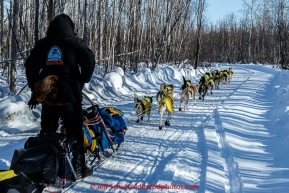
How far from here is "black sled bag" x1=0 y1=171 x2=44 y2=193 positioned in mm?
2396

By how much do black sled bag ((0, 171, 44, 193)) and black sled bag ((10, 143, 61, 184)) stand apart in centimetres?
14

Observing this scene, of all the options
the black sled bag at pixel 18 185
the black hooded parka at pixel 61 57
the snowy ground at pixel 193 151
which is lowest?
the snowy ground at pixel 193 151

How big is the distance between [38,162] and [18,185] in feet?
1.55

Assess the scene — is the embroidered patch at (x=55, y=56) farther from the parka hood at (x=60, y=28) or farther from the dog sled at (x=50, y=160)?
the dog sled at (x=50, y=160)

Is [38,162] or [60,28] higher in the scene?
[60,28]

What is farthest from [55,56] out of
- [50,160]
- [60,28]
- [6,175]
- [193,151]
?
[193,151]

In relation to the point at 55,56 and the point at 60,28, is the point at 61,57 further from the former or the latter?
the point at 60,28

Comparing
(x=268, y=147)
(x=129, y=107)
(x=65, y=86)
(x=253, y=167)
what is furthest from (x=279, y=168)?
(x=129, y=107)

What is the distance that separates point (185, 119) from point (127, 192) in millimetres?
4707

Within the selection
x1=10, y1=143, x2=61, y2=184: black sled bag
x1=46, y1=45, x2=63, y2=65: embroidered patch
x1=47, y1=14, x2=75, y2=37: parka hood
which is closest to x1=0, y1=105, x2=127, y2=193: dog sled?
x1=10, y1=143, x2=61, y2=184: black sled bag

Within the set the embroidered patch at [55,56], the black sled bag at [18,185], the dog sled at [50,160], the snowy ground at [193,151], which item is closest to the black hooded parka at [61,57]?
the embroidered patch at [55,56]

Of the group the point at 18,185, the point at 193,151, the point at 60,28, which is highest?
the point at 60,28

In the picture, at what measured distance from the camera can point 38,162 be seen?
299cm

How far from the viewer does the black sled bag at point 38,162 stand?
292cm
